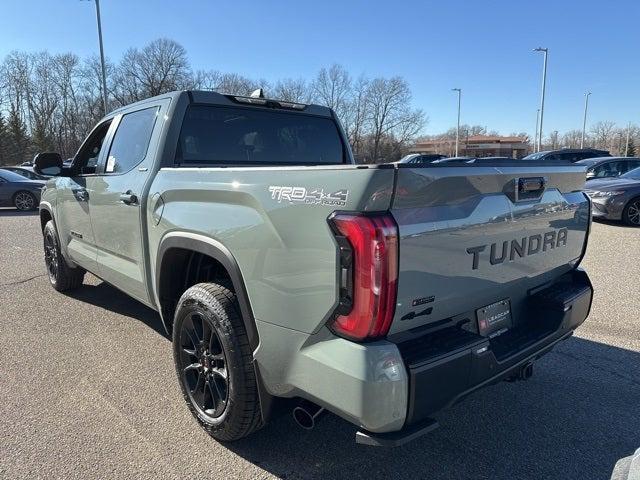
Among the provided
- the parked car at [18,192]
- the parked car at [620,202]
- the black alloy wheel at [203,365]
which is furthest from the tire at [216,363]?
the parked car at [18,192]

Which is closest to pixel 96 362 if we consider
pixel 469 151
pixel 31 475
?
pixel 31 475

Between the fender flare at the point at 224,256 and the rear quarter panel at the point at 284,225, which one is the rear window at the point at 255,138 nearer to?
Answer: the fender flare at the point at 224,256

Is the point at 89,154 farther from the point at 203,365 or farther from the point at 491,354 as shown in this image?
the point at 491,354

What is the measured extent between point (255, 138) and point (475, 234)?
2.23 m

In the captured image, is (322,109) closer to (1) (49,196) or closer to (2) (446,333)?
(2) (446,333)

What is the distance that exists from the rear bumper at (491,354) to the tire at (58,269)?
15.3 ft

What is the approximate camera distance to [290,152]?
4020 mm

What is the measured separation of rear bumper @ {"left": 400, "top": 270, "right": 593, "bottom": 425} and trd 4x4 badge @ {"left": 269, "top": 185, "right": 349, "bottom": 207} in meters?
0.67

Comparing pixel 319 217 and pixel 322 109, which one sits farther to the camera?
pixel 322 109

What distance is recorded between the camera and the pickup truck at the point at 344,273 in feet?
6.10

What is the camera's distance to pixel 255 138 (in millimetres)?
3861

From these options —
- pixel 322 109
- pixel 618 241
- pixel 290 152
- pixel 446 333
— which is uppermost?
pixel 322 109

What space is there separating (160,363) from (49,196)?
114 inches

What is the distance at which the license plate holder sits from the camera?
2.44 m
